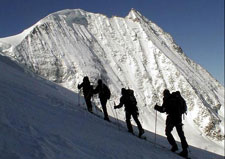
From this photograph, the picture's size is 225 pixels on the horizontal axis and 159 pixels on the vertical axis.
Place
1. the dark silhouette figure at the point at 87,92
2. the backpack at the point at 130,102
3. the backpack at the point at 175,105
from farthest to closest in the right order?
the dark silhouette figure at the point at 87,92
the backpack at the point at 130,102
the backpack at the point at 175,105

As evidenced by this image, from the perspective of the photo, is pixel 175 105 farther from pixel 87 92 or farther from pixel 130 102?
pixel 87 92

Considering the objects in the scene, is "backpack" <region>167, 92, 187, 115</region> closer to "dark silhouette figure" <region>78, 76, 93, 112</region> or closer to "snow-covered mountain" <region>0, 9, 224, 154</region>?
"dark silhouette figure" <region>78, 76, 93, 112</region>

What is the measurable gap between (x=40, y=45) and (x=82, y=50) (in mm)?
10051

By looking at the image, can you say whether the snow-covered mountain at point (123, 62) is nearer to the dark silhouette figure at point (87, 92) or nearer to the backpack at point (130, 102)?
the dark silhouette figure at point (87, 92)

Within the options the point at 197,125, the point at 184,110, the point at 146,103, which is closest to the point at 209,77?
the point at 197,125

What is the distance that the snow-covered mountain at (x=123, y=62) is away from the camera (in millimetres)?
50875

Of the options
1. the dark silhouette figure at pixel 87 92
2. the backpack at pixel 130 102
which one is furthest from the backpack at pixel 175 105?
the dark silhouette figure at pixel 87 92

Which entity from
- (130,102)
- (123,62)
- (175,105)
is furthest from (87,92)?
(123,62)

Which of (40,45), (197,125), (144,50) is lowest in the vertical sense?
(197,125)

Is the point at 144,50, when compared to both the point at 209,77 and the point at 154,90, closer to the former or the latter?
the point at 154,90

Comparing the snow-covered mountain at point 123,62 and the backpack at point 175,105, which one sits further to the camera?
the snow-covered mountain at point 123,62

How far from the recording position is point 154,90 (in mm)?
63219

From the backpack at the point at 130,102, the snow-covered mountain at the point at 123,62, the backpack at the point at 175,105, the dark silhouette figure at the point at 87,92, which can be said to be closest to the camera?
the backpack at the point at 175,105

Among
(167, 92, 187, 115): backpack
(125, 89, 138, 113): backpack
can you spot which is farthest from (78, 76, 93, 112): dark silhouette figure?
(167, 92, 187, 115): backpack
